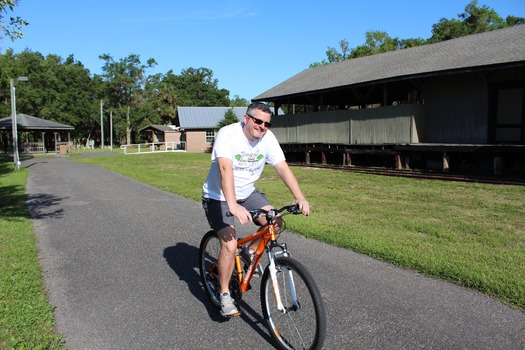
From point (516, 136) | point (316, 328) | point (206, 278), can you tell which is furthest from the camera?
point (516, 136)

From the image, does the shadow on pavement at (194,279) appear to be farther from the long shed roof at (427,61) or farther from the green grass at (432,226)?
the long shed roof at (427,61)

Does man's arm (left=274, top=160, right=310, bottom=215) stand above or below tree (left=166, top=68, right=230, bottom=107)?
below

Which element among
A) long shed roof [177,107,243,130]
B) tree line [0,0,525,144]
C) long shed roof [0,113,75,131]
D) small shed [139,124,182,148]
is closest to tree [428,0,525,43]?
tree line [0,0,525,144]

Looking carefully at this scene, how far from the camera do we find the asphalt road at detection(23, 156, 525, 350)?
11.9ft

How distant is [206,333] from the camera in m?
3.80

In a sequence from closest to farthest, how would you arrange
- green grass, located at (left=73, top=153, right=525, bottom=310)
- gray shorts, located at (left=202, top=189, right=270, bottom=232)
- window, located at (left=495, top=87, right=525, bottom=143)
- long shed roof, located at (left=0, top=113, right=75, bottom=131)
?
gray shorts, located at (left=202, top=189, right=270, bottom=232), green grass, located at (left=73, top=153, right=525, bottom=310), window, located at (left=495, top=87, right=525, bottom=143), long shed roof, located at (left=0, top=113, right=75, bottom=131)

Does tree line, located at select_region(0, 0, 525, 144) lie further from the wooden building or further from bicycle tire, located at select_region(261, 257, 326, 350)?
bicycle tire, located at select_region(261, 257, 326, 350)

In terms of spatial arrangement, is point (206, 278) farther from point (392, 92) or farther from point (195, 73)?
point (195, 73)

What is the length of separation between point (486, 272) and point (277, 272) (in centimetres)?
298

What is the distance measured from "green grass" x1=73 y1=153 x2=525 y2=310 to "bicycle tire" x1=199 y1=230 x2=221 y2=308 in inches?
101

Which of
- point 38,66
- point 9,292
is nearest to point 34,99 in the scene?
point 38,66

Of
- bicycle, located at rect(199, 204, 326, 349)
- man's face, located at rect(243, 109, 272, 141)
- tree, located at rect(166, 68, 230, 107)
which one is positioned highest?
tree, located at rect(166, 68, 230, 107)

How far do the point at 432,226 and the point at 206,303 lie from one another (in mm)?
4824

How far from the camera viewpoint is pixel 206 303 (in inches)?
177
